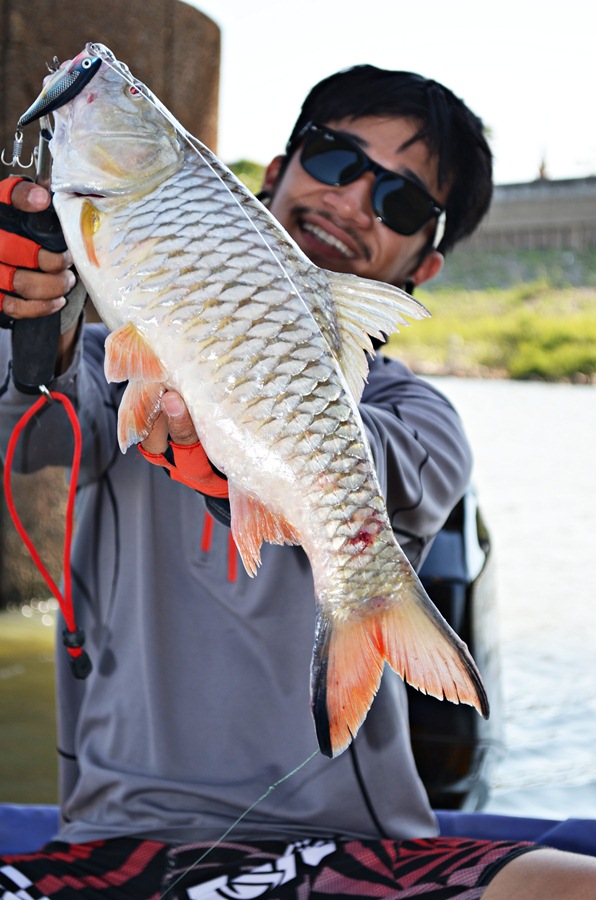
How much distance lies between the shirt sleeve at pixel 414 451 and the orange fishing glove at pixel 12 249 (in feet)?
2.06

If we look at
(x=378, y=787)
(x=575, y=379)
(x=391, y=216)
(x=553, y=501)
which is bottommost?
(x=575, y=379)

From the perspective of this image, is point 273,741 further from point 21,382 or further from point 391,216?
point 391,216

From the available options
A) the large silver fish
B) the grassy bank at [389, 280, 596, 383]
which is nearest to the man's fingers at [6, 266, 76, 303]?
the large silver fish

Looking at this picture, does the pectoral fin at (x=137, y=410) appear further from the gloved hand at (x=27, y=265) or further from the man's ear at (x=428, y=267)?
the man's ear at (x=428, y=267)

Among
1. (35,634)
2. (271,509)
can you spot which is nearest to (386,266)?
(271,509)

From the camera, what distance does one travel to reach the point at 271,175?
229 centimetres

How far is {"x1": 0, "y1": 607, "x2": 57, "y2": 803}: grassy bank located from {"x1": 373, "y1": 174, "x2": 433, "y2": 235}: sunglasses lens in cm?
193

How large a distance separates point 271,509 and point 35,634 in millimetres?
3304

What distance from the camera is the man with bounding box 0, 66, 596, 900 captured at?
1607mm

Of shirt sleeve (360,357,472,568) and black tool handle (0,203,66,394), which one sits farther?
shirt sleeve (360,357,472,568)

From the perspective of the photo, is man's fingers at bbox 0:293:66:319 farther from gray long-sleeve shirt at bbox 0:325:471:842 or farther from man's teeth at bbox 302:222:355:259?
man's teeth at bbox 302:222:355:259

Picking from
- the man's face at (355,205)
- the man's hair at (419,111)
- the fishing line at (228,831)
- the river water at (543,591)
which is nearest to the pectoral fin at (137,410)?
the fishing line at (228,831)

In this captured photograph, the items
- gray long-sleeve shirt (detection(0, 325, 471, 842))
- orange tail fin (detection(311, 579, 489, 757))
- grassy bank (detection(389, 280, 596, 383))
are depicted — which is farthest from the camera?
grassy bank (detection(389, 280, 596, 383))

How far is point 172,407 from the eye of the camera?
1209 mm
